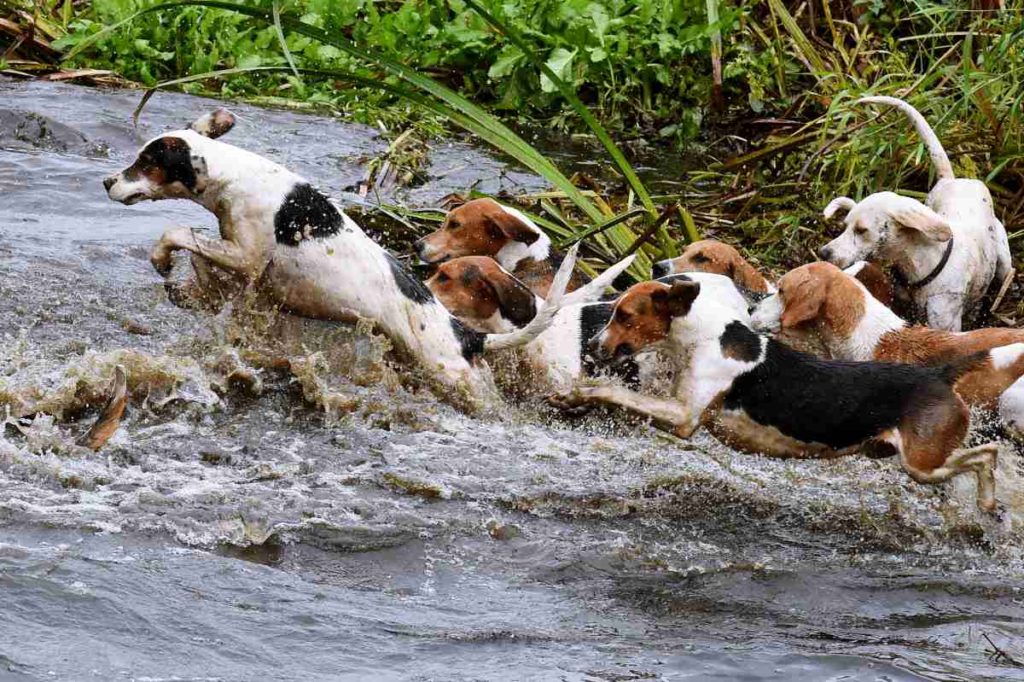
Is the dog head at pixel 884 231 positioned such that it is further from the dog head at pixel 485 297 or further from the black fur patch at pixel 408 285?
the black fur patch at pixel 408 285

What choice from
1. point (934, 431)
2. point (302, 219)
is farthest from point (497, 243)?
point (934, 431)

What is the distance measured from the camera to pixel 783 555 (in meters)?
6.55

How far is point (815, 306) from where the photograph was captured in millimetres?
7812

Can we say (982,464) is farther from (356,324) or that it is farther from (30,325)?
(30,325)

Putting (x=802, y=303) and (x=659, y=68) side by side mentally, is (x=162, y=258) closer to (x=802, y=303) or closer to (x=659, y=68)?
(x=802, y=303)

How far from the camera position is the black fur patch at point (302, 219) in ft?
25.4

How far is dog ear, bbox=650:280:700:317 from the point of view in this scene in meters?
7.08

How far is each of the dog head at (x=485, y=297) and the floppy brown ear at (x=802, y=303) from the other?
4.40 feet

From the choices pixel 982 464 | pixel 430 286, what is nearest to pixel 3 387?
pixel 430 286

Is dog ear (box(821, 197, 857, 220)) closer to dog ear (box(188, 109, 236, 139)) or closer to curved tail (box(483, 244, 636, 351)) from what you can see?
curved tail (box(483, 244, 636, 351))

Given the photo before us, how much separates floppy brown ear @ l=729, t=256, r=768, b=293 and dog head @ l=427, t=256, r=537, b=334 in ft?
3.64

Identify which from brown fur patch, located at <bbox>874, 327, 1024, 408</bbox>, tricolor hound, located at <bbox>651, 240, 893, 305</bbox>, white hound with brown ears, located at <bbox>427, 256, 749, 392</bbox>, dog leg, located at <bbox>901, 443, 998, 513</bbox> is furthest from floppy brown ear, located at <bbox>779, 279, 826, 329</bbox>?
dog leg, located at <bbox>901, 443, 998, 513</bbox>

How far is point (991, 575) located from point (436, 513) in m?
2.29

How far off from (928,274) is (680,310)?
2468 mm
